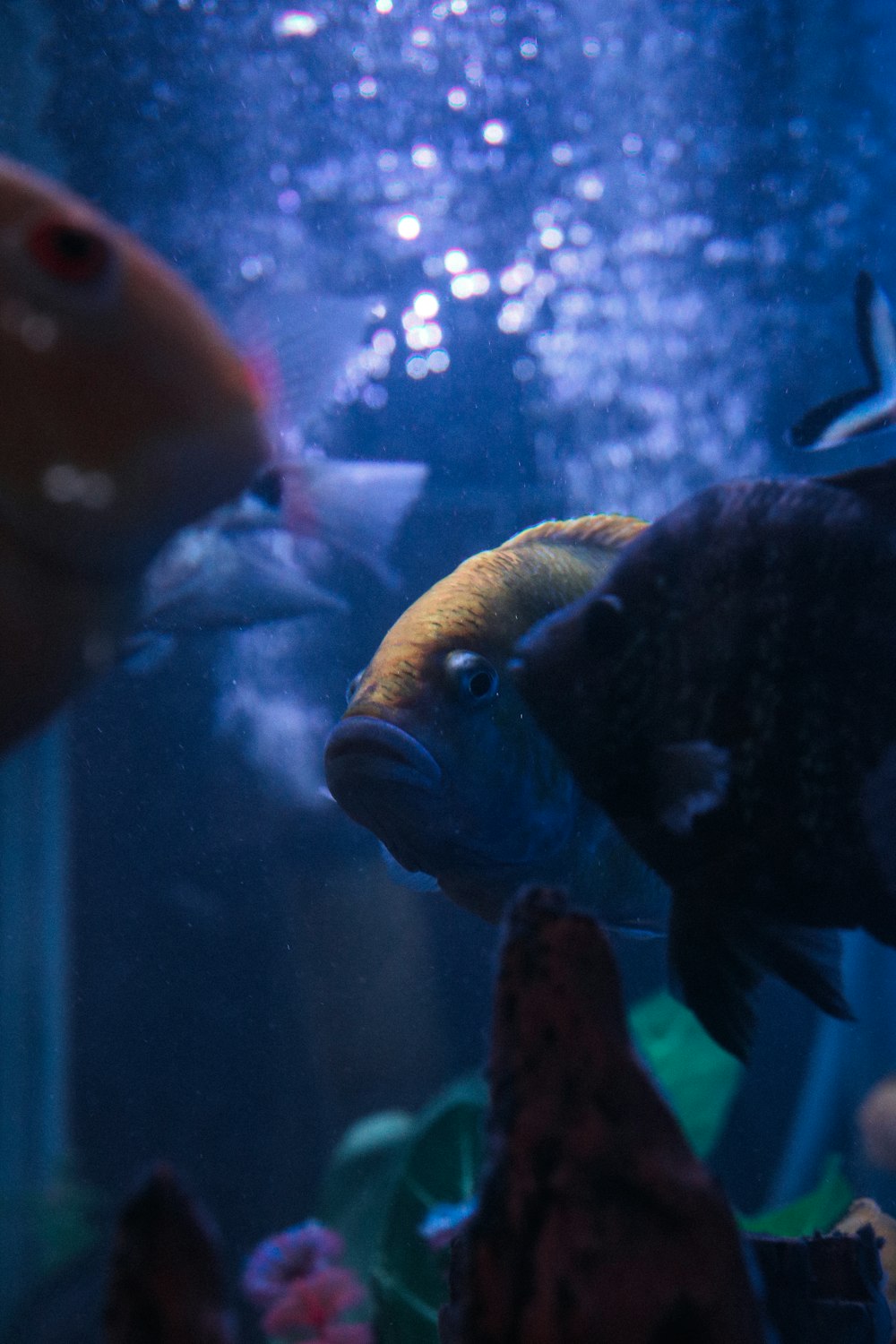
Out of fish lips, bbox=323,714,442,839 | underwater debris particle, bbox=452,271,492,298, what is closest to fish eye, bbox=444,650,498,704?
fish lips, bbox=323,714,442,839

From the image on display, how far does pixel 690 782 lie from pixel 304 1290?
2.66 metres

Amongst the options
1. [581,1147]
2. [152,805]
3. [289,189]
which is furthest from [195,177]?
[581,1147]

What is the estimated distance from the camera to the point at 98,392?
25.3 inches

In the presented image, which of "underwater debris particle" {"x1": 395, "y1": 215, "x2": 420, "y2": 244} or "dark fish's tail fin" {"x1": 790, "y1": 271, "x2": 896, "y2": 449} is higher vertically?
"underwater debris particle" {"x1": 395, "y1": 215, "x2": 420, "y2": 244}

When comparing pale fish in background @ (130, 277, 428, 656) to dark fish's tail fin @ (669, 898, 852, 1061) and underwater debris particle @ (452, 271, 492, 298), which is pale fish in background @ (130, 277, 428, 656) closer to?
dark fish's tail fin @ (669, 898, 852, 1061)

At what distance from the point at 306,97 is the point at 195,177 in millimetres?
861

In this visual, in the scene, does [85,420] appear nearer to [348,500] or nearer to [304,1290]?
[348,500]

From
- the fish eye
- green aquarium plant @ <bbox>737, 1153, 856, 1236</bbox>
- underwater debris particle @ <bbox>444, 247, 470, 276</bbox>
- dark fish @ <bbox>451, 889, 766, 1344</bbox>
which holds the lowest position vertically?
green aquarium plant @ <bbox>737, 1153, 856, 1236</bbox>

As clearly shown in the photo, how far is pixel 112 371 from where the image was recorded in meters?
0.65

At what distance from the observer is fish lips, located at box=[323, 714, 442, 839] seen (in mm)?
1297

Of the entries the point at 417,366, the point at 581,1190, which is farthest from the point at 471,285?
the point at 581,1190

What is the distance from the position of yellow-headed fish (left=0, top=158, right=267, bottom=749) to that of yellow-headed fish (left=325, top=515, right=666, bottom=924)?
660 mm

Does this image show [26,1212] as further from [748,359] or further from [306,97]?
[748,359]

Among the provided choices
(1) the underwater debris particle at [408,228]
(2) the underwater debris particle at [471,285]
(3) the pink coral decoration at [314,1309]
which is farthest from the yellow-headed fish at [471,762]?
(1) the underwater debris particle at [408,228]
